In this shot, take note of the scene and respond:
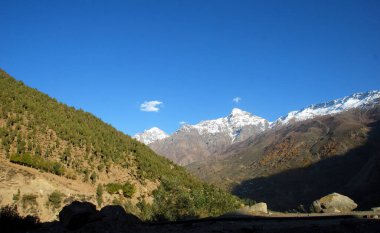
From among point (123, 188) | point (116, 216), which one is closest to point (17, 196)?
point (123, 188)

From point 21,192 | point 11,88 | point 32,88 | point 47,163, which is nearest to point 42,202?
point 21,192

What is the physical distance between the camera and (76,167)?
128ft

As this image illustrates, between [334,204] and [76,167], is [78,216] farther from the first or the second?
[334,204]

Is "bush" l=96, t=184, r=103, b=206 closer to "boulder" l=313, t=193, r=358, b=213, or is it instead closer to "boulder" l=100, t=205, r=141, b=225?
"boulder" l=313, t=193, r=358, b=213

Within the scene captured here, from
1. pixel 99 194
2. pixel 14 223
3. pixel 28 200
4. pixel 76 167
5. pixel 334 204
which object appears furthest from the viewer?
pixel 76 167

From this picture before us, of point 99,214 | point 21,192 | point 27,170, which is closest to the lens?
point 99,214

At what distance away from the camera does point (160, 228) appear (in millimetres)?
16219

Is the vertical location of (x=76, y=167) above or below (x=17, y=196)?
above

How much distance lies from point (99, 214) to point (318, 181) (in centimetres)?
19427

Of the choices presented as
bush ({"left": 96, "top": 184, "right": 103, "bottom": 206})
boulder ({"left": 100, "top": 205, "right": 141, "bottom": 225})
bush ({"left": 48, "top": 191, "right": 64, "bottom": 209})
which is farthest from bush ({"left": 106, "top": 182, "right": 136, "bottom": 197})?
boulder ({"left": 100, "top": 205, "right": 141, "bottom": 225})

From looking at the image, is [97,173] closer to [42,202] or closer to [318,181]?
[42,202]

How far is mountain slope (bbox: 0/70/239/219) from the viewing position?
31609 mm

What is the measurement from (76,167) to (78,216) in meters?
25.4

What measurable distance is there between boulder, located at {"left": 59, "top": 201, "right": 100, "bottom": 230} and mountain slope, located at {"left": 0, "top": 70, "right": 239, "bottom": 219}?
15.6 metres
